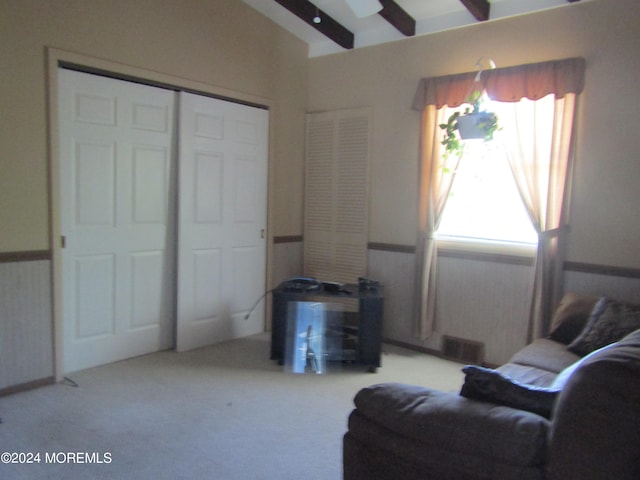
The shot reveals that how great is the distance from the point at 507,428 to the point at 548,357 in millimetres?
1587

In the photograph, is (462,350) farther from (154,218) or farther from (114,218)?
(114,218)

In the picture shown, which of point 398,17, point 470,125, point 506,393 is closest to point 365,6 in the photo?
point 398,17

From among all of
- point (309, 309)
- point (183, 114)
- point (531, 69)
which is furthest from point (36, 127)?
point (531, 69)

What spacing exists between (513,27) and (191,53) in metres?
2.38

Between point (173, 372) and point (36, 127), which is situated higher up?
point (36, 127)

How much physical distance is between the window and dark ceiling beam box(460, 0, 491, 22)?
24.0 inches

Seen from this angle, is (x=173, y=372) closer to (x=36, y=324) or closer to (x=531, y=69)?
(x=36, y=324)

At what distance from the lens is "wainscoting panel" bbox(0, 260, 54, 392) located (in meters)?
3.00

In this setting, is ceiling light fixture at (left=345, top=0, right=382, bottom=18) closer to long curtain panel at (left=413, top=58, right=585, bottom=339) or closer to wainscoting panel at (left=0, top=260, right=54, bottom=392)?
long curtain panel at (left=413, top=58, right=585, bottom=339)

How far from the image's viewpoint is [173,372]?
11.5 ft

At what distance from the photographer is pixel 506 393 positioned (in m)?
1.52

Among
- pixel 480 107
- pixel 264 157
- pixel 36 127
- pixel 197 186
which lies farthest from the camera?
pixel 264 157

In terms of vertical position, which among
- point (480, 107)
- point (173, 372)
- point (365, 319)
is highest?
point (480, 107)

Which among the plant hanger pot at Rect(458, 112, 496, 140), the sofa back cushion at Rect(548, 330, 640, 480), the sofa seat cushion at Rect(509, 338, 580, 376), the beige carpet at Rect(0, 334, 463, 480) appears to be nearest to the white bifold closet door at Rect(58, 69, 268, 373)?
the beige carpet at Rect(0, 334, 463, 480)
